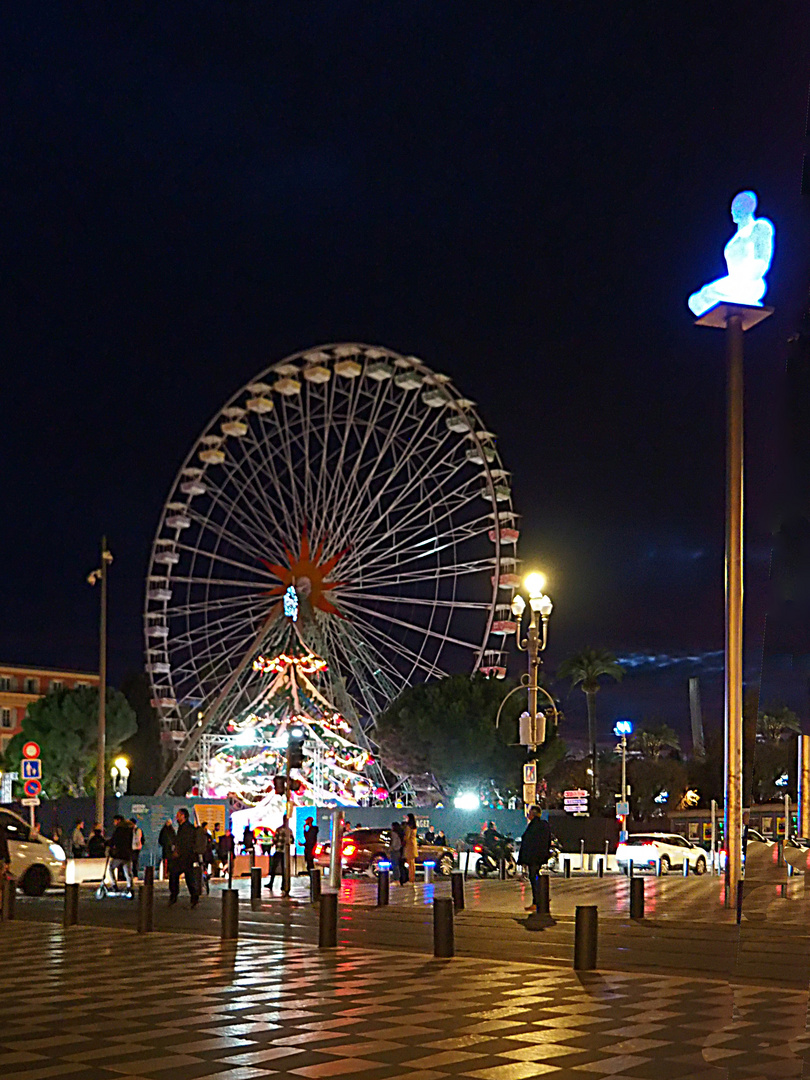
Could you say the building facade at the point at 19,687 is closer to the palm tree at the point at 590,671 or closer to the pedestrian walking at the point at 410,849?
the palm tree at the point at 590,671

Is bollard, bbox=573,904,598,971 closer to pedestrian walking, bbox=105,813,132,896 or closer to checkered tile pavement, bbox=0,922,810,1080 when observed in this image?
checkered tile pavement, bbox=0,922,810,1080

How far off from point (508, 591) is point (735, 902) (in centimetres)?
3100

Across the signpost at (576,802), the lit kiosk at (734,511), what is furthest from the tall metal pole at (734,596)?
the signpost at (576,802)

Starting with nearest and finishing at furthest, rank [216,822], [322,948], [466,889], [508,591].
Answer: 1. [322,948]
2. [466,889]
3. [216,822]
4. [508,591]

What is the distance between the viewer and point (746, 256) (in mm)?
14070

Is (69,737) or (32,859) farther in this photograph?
(69,737)

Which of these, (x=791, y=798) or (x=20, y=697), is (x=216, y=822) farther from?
(x=20, y=697)

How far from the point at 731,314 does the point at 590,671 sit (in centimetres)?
7369

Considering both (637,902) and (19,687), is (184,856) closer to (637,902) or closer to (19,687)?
(637,902)

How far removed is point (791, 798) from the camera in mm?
9102

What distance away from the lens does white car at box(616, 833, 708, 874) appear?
47.9m

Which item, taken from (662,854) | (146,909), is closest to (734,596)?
(146,909)

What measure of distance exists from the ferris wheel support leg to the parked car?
36.9ft

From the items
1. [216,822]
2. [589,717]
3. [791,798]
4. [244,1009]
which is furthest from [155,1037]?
[589,717]
